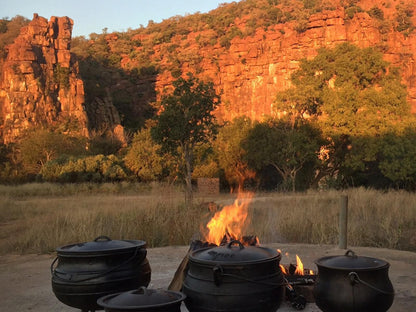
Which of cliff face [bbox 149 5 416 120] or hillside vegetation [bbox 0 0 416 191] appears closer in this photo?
hillside vegetation [bbox 0 0 416 191]

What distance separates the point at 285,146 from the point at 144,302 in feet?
77.2

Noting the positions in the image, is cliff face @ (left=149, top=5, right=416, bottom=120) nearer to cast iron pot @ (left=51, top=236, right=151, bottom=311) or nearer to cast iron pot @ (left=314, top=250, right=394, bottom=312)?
cast iron pot @ (left=51, top=236, right=151, bottom=311)

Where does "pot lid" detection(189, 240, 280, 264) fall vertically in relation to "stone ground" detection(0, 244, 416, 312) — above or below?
above

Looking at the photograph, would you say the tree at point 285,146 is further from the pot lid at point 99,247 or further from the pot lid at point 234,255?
the pot lid at point 234,255

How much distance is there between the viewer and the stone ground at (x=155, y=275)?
4.75 metres

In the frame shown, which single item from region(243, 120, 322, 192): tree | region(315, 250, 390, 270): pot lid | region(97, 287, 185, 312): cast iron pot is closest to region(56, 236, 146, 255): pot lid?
region(97, 287, 185, 312): cast iron pot

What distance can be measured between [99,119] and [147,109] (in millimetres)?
6850

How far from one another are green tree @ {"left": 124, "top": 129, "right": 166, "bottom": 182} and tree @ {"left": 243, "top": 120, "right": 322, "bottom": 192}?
712 cm

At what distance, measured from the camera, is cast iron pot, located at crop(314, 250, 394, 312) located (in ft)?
9.62

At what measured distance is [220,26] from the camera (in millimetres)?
57438

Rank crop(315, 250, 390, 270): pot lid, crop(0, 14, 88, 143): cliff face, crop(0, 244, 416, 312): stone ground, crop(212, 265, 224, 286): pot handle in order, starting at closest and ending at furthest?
crop(212, 265, 224, 286): pot handle, crop(315, 250, 390, 270): pot lid, crop(0, 244, 416, 312): stone ground, crop(0, 14, 88, 143): cliff face

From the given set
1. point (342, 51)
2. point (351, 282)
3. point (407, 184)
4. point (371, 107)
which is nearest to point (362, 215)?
point (351, 282)

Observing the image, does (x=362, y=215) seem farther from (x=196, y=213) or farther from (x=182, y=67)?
(x=182, y=67)

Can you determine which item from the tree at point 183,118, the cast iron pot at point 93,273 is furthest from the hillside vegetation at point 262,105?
the cast iron pot at point 93,273
